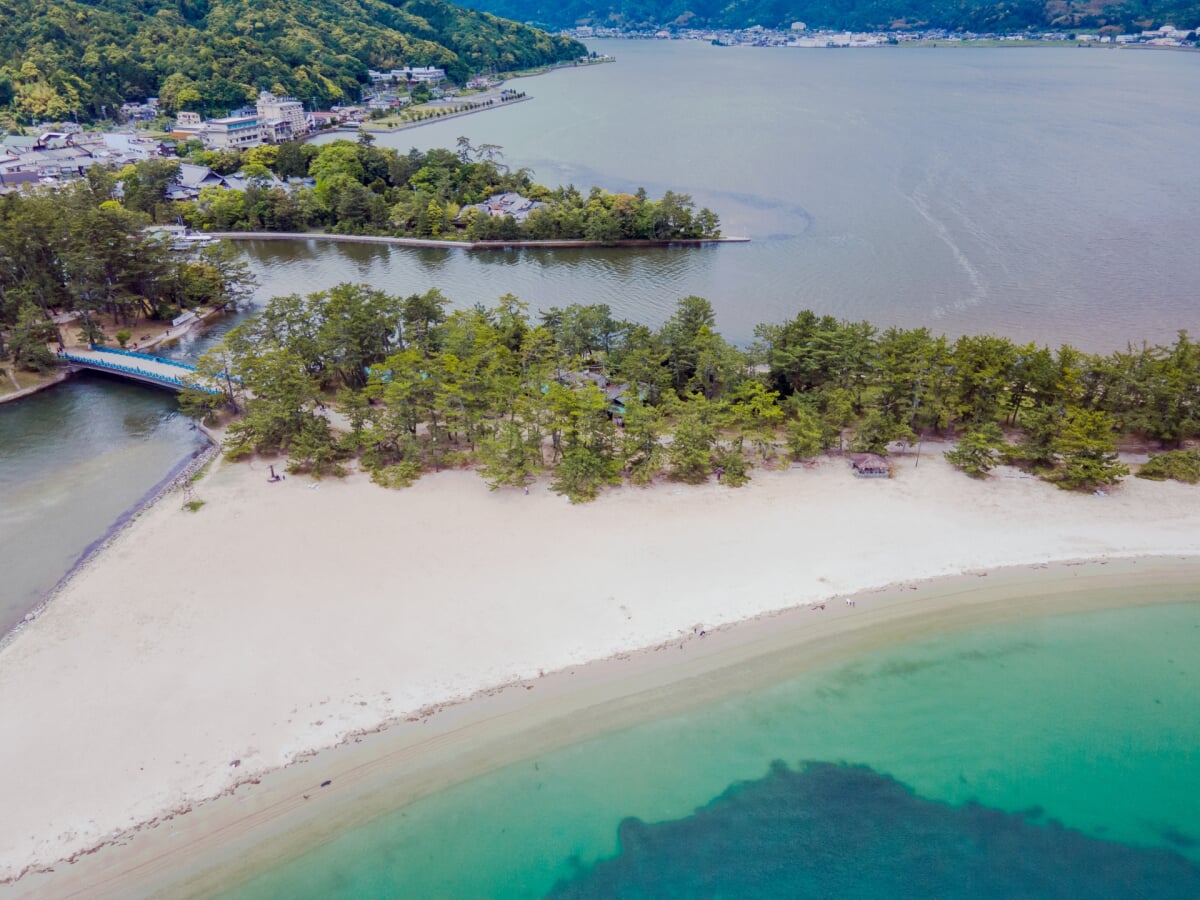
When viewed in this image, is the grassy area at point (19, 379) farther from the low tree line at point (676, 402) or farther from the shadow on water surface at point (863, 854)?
the shadow on water surface at point (863, 854)

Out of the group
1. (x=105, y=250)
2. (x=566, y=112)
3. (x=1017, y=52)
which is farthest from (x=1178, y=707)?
(x=1017, y=52)

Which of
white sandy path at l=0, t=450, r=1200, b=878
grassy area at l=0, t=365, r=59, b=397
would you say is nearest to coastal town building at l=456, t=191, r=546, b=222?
grassy area at l=0, t=365, r=59, b=397

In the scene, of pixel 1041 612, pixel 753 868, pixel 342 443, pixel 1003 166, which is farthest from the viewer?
pixel 1003 166

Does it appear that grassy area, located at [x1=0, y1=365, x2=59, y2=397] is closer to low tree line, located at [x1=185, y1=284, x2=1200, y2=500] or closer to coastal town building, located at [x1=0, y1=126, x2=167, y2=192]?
low tree line, located at [x1=185, y1=284, x2=1200, y2=500]

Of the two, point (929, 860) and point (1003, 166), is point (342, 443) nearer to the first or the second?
point (929, 860)

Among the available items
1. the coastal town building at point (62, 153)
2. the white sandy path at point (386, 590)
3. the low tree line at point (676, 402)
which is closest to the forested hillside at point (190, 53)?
the coastal town building at point (62, 153)

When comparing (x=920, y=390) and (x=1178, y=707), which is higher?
(x=920, y=390)
